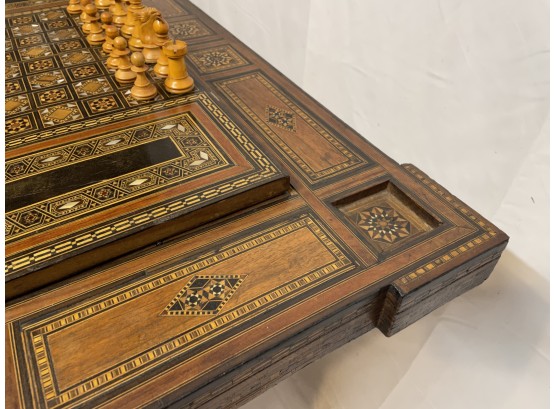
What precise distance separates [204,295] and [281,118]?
74 cm

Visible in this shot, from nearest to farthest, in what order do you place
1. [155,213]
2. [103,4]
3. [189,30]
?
[155,213] < [103,4] < [189,30]

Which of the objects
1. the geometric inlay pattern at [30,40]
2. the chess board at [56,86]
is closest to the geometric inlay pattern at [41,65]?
the chess board at [56,86]

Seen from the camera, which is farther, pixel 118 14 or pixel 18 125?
pixel 118 14

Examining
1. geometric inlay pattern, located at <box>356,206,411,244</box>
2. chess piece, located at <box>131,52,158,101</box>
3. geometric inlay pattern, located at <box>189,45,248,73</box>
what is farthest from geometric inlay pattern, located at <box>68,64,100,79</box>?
geometric inlay pattern, located at <box>356,206,411,244</box>

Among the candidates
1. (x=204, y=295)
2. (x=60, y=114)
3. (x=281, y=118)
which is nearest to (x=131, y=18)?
(x=60, y=114)

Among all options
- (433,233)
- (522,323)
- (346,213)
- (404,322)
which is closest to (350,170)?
(346,213)

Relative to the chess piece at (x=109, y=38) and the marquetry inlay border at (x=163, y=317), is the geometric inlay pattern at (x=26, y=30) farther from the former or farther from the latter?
the marquetry inlay border at (x=163, y=317)

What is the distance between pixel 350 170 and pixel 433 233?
30cm

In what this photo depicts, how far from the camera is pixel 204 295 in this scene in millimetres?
971

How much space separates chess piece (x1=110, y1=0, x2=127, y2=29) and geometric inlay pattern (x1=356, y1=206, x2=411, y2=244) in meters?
1.22

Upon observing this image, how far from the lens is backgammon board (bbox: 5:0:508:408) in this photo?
870mm

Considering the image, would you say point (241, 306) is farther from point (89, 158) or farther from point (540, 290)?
point (540, 290)

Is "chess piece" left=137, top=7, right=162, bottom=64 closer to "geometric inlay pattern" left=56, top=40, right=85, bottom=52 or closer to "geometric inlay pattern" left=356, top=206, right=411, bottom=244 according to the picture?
"geometric inlay pattern" left=56, top=40, right=85, bottom=52

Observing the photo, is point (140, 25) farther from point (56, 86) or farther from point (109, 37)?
point (56, 86)
